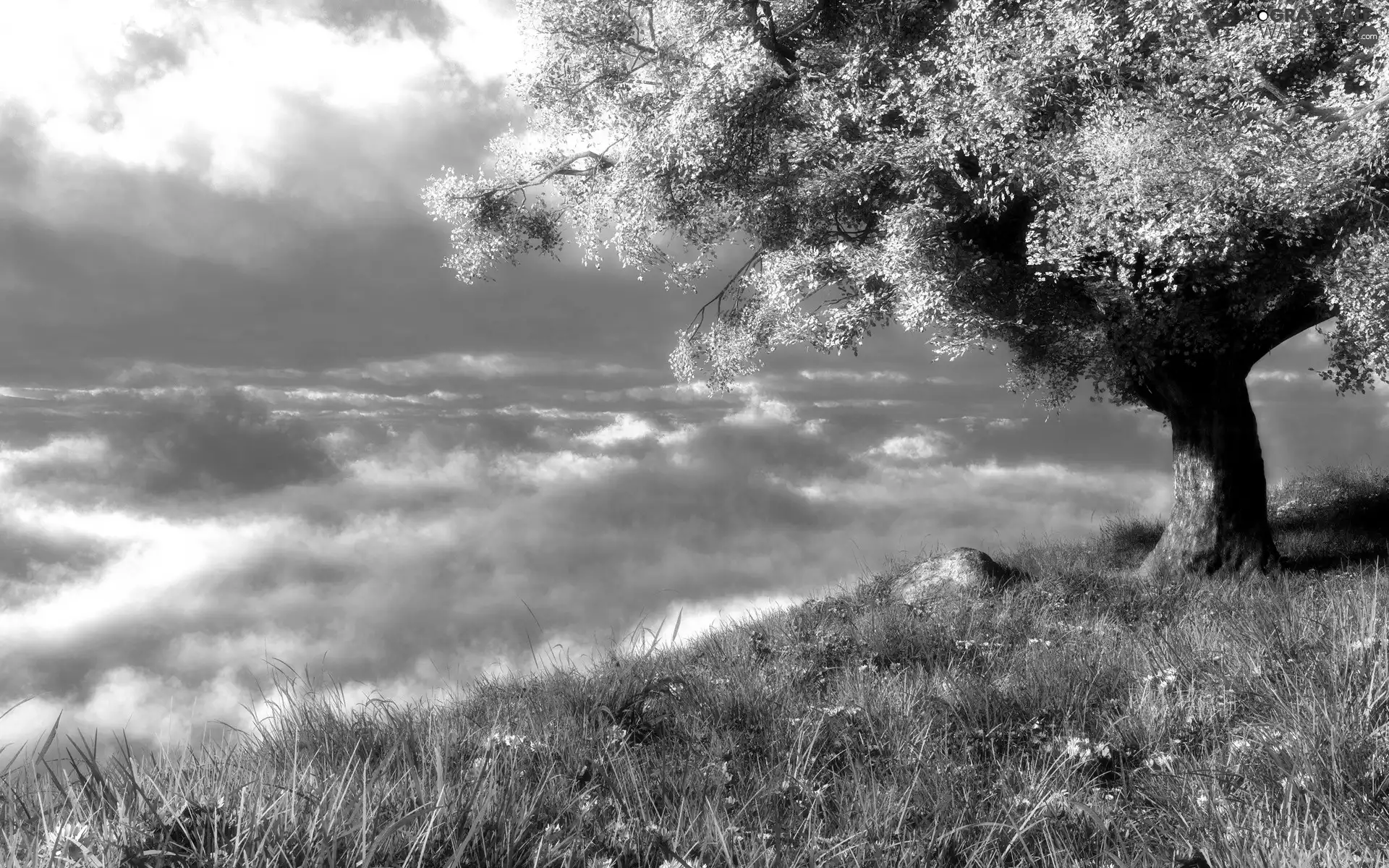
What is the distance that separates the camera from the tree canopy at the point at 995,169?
1177cm

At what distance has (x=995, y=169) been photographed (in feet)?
45.6

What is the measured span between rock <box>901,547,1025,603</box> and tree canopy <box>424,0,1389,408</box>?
3.26 meters

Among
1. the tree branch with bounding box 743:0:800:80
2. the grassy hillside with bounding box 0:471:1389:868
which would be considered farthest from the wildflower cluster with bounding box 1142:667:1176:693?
the tree branch with bounding box 743:0:800:80

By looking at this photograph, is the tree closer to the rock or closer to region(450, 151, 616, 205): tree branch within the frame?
region(450, 151, 616, 205): tree branch

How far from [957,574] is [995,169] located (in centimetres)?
595

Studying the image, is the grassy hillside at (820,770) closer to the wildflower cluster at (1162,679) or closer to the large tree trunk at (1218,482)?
the wildflower cluster at (1162,679)

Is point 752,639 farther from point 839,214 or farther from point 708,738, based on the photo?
point 839,214

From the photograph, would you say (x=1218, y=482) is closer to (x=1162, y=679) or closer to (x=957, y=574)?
(x=957, y=574)

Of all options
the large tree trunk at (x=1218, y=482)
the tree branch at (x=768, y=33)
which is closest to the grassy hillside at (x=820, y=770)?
the large tree trunk at (x=1218, y=482)

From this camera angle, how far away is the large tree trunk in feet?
53.2

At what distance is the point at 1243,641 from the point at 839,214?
10.6 meters

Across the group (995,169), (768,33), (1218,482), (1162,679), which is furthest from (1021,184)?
(1162,679)

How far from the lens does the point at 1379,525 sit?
1923 centimetres

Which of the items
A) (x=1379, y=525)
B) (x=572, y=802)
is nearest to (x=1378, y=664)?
(x=572, y=802)
